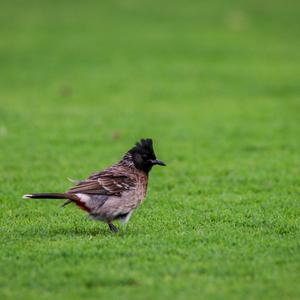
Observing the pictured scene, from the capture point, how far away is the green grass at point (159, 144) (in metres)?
6.87

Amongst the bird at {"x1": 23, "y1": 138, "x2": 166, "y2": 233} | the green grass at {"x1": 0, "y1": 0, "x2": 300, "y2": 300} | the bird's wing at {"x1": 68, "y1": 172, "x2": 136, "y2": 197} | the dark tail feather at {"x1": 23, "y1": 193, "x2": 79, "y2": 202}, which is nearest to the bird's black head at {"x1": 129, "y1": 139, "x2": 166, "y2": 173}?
the bird at {"x1": 23, "y1": 138, "x2": 166, "y2": 233}

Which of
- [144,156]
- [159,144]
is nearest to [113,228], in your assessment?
[144,156]

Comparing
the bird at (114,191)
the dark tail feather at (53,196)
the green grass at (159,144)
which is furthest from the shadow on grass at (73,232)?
the dark tail feather at (53,196)

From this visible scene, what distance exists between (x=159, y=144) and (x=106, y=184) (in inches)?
249

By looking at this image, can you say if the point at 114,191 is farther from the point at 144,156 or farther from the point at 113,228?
the point at 144,156

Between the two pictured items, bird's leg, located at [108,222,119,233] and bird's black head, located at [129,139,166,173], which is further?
bird's black head, located at [129,139,166,173]

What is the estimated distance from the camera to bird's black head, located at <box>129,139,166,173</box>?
8.95m

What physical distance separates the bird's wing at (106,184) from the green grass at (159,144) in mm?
521

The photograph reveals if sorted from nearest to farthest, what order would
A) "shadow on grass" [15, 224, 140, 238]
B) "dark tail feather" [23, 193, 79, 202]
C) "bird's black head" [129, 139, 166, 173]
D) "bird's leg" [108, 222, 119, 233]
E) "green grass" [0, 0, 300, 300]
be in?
"green grass" [0, 0, 300, 300] < "dark tail feather" [23, 193, 79, 202] < "shadow on grass" [15, 224, 140, 238] < "bird's leg" [108, 222, 119, 233] < "bird's black head" [129, 139, 166, 173]

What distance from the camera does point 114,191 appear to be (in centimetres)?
845

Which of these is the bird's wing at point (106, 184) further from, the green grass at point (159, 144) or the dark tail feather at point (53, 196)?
the green grass at point (159, 144)

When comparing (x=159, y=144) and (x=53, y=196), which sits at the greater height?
(x=159, y=144)

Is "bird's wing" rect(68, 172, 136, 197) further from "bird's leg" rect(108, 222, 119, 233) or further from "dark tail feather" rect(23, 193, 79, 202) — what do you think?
"bird's leg" rect(108, 222, 119, 233)

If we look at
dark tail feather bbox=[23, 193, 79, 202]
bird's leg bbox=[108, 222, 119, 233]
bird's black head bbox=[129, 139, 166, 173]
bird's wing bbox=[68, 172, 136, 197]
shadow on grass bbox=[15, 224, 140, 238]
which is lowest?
shadow on grass bbox=[15, 224, 140, 238]
